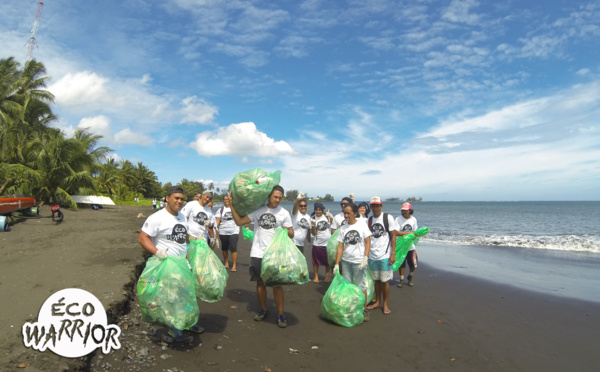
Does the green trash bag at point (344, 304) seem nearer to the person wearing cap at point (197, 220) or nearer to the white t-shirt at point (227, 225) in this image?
the person wearing cap at point (197, 220)

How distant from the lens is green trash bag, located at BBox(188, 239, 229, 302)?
4062 mm

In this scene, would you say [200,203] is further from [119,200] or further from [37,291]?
[119,200]

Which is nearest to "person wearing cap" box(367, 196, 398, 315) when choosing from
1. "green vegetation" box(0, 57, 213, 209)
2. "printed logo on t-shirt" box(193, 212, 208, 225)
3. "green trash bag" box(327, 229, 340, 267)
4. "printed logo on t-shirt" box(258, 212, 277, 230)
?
"green trash bag" box(327, 229, 340, 267)

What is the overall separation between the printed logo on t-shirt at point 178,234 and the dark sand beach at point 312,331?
45.5 inches

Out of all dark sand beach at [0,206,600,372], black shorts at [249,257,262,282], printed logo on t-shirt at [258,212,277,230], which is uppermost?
printed logo on t-shirt at [258,212,277,230]

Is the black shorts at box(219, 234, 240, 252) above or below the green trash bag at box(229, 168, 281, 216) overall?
below

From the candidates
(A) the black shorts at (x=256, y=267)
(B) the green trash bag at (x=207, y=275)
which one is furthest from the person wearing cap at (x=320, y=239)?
(B) the green trash bag at (x=207, y=275)

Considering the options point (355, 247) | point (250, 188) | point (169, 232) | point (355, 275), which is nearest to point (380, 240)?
point (355, 247)

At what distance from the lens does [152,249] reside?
363 centimetres

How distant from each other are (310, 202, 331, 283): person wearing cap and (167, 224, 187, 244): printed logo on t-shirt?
3618 millimetres

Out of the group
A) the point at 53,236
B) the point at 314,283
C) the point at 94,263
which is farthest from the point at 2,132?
the point at 314,283

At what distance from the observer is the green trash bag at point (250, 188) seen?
4.31 m

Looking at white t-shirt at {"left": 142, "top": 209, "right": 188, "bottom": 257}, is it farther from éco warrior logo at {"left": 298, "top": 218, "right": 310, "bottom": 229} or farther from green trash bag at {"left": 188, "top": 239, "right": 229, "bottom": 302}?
éco warrior logo at {"left": 298, "top": 218, "right": 310, "bottom": 229}

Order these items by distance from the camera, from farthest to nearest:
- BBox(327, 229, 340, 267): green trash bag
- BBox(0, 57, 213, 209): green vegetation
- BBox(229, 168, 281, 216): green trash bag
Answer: BBox(0, 57, 213, 209): green vegetation < BBox(327, 229, 340, 267): green trash bag < BBox(229, 168, 281, 216): green trash bag
